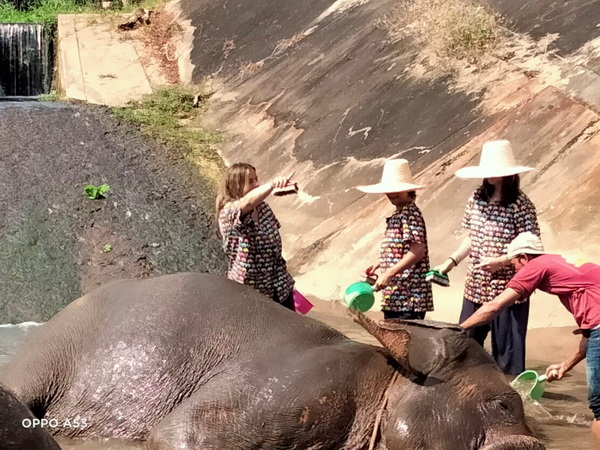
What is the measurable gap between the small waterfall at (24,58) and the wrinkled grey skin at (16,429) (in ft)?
44.6

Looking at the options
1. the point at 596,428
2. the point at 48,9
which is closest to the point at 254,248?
the point at 596,428

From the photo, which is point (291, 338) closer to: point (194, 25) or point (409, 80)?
point (409, 80)

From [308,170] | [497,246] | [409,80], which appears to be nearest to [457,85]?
[409,80]

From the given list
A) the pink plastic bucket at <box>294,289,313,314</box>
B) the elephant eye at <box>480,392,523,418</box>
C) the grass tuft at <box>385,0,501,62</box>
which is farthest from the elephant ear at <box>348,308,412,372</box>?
the grass tuft at <box>385,0,501,62</box>

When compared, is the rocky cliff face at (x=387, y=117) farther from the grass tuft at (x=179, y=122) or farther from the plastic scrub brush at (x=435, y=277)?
the plastic scrub brush at (x=435, y=277)

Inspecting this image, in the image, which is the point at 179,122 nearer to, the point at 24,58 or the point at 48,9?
the point at 24,58

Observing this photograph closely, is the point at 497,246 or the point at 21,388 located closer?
the point at 21,388

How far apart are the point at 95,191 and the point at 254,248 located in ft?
15.5

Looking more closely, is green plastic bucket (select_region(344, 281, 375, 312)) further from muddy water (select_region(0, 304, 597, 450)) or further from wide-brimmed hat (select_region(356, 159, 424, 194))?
muddy water (select_region(0, 304, 597, 450))

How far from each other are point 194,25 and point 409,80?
5.25 metres

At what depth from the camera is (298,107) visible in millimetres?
11375

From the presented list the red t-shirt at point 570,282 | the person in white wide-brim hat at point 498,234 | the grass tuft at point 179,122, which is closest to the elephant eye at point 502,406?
the red t-shirt at point 570,282

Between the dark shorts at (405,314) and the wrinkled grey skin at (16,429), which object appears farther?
the dark shorts at (405,314)

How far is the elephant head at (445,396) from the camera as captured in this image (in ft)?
12.2
